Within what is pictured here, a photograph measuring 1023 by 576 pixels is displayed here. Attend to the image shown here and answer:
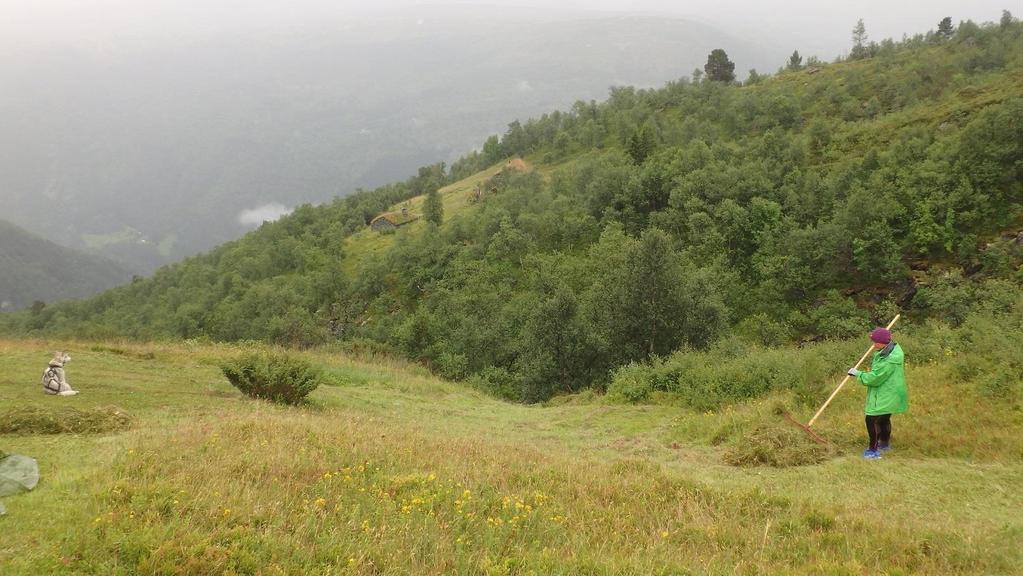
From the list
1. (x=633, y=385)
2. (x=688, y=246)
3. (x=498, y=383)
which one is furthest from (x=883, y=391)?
(x=688, y=246)

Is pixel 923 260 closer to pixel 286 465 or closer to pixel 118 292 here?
pixel 286 465

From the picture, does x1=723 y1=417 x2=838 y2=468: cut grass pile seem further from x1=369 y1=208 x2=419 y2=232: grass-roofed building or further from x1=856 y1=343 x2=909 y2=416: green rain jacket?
x1=369 y1=208 x2=419 y2=232: grass-roofed building

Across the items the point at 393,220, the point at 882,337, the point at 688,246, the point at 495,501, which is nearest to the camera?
the point at 495,501

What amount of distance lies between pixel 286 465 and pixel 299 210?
12578 cm

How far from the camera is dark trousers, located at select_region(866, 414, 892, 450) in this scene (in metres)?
10.4

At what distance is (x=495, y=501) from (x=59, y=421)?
9168mm

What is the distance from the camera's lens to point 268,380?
15.5 m

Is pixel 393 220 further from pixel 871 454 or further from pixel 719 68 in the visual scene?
pixel 871 454

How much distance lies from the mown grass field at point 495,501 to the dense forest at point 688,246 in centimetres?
1855

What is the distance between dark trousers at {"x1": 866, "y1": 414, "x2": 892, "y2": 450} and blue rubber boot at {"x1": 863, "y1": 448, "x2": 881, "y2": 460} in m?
0.08

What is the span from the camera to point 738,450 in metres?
11.5

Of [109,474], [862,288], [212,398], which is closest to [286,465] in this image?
[109,474]

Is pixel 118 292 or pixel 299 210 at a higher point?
pixel 299 210

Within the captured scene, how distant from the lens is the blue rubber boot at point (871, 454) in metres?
10.2
